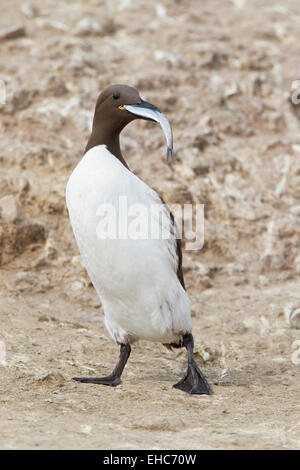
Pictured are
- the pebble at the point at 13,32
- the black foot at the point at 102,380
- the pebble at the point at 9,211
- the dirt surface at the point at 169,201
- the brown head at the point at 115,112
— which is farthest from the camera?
the pebble at the point at 13,32

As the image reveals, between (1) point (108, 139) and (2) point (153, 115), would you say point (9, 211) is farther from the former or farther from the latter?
(2) point (153, 115)

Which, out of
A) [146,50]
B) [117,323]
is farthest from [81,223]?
[146,50]

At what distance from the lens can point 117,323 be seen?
5.91 metres

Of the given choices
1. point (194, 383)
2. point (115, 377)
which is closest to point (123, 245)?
point (115, 377)

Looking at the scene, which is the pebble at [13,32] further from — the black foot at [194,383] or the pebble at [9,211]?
the black foot at [194,383]

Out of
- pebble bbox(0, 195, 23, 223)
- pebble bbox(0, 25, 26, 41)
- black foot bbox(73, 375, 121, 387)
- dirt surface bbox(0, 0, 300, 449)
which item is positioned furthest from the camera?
pebble bbox(0, 25, 26, 41)

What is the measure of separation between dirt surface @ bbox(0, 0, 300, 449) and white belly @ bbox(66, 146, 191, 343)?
0.59 metres

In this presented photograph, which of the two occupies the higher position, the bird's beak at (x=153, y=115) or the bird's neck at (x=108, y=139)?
the bird's beak at (x=153, y=115)

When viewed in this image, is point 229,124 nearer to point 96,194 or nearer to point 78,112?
point 78,112

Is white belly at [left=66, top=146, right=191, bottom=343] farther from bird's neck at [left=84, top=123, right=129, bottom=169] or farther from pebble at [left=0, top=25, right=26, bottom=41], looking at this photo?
pebble at [left=0, top=25, right=26, bottom=41]

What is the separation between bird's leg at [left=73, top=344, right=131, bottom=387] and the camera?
18.9 feet

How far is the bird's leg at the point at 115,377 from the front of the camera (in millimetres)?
5750

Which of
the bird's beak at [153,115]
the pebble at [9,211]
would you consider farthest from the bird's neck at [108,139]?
the pebble at [9,211]

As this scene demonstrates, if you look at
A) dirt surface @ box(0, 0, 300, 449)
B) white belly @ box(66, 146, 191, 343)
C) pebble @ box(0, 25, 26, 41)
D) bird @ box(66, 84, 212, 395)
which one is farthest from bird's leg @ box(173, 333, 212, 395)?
pebble @ box(0, 25, 26, 41)
